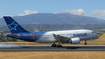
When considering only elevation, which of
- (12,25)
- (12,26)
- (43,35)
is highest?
(12,25)

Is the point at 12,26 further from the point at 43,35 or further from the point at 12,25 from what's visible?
the point at 43,35

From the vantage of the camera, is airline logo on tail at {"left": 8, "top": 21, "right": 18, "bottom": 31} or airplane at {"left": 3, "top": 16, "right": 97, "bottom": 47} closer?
airplane at {"left": 3, "top": 16, "right": 97, "bottom": 47}

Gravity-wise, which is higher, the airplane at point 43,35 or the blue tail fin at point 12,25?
the blue tail fin at point 12,25

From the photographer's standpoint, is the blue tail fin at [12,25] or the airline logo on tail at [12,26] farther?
the airline logo on tail at [12,26]

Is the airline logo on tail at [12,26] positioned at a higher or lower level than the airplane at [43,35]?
higher

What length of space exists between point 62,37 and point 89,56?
1647 cm

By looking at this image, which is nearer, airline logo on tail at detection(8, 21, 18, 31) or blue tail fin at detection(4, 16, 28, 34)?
blue tail fin at detection(4, 16, 28, 34)

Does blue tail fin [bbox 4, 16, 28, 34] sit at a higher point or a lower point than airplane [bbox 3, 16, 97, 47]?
higher

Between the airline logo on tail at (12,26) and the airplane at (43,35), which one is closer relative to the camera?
the airplane at (43,35)

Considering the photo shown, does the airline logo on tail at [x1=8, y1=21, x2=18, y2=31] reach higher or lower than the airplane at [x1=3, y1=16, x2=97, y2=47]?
higher

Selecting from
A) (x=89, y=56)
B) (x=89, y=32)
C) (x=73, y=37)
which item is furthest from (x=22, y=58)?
(x=89, y=32)

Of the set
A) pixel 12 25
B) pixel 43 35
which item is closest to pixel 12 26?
pixel 12 25

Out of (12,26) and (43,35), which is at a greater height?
(12,26)

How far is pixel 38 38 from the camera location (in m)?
47.3
